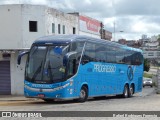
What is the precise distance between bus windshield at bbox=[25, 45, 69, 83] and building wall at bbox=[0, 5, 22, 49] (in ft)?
Answer: 34.8

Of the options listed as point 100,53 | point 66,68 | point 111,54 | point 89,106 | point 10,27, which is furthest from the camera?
point 10,27

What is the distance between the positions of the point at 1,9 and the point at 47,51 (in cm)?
1218

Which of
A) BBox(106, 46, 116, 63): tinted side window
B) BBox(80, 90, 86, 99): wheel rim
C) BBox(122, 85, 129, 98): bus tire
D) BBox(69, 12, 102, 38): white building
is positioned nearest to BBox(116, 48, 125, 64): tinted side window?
BBox(106, 46, 116, 63): tinted side window

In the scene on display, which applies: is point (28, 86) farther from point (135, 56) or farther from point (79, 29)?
point (79, 29)

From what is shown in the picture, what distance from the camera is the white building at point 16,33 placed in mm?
33094

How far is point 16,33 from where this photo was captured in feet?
109

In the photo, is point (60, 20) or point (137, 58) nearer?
point (137, 58)

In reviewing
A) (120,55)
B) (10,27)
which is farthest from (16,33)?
(120,55)

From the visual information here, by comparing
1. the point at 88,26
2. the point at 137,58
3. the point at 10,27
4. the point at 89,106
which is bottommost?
the point at 89,106

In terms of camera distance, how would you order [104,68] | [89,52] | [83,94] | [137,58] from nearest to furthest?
[83,94]
[89,52]
[104,68]
[137,58]

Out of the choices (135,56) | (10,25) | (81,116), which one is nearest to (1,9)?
(10,25)

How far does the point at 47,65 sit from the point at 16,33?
11632mm

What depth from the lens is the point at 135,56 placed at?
3303 centimetres

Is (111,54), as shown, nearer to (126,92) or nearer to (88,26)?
(126,92)
